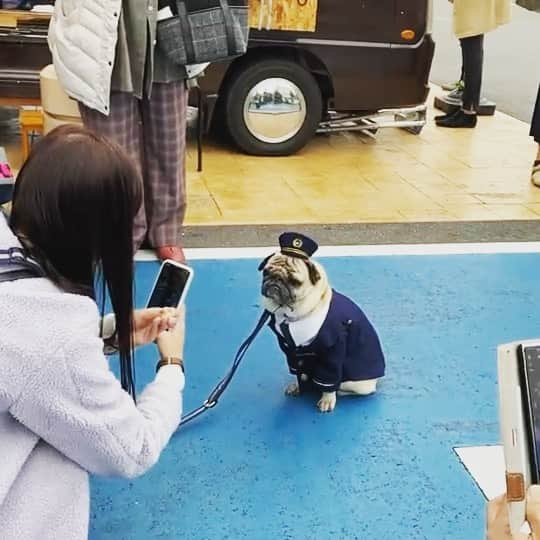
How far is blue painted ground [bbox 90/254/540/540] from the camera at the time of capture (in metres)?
2.22

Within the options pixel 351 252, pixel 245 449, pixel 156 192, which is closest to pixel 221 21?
pixel 156 192

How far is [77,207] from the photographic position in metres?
1.44

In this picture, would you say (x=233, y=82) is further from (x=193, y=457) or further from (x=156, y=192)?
(x=193, y=457)

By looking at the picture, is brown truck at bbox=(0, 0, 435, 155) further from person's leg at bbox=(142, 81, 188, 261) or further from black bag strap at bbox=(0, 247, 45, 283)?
black bag strap at bbox=(0, 247, 45, 283)

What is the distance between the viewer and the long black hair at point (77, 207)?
1.44 meters

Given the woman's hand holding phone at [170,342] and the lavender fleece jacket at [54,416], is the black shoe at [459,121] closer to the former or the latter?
the woman's hand holding phone at [170,342]

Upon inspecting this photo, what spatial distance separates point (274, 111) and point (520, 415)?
4.33 metres

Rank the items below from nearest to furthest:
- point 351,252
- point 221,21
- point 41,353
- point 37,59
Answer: point 41,353
point 221,21
point 351,252
point 37,59

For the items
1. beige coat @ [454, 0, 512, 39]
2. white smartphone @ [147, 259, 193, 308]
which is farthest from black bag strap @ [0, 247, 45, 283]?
beige coat @ [454, 0, 512, 39]

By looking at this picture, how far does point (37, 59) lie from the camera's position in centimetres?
484

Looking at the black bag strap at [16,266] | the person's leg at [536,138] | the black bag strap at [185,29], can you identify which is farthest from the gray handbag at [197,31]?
the person's leg at [536,138]

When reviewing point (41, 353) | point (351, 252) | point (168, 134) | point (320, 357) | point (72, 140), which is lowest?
point (351, 252)

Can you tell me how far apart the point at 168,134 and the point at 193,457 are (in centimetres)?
145

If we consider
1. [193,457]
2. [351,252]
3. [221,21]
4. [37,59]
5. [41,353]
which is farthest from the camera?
[37,59]
